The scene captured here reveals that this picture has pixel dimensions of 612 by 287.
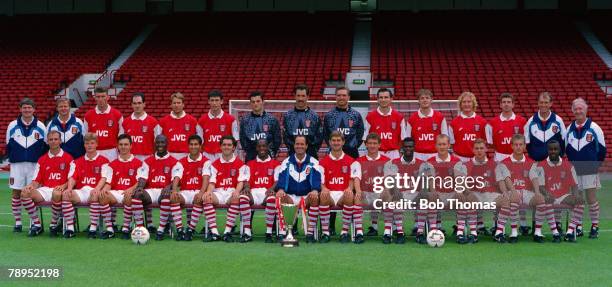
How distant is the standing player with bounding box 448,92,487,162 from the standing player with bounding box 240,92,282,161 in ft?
7.03

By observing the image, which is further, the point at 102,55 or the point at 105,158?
the point at 102,55

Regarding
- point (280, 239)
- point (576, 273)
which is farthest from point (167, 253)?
point (576, 273)

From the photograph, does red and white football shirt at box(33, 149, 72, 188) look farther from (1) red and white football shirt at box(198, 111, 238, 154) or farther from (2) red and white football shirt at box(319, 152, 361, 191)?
(2) red and white football shirt at box(319, 152, 361, 191)

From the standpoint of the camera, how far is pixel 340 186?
8.23 meters

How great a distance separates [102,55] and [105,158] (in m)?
16.9

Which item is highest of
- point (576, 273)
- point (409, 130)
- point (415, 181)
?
point (409, 130)

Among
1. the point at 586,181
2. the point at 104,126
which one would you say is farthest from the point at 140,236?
the point at 586,181

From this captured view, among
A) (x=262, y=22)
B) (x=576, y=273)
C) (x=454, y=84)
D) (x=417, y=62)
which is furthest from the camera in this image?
Answer: (x=262, y=22)

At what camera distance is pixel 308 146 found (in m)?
8.81

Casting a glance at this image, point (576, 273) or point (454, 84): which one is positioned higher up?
point (454, 84)

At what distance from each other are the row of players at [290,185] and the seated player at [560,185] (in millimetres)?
11

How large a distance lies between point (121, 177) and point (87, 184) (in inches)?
16.7

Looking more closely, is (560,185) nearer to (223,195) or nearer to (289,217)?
(289,217)

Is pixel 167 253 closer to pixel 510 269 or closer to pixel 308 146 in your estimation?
pixel 308 146
